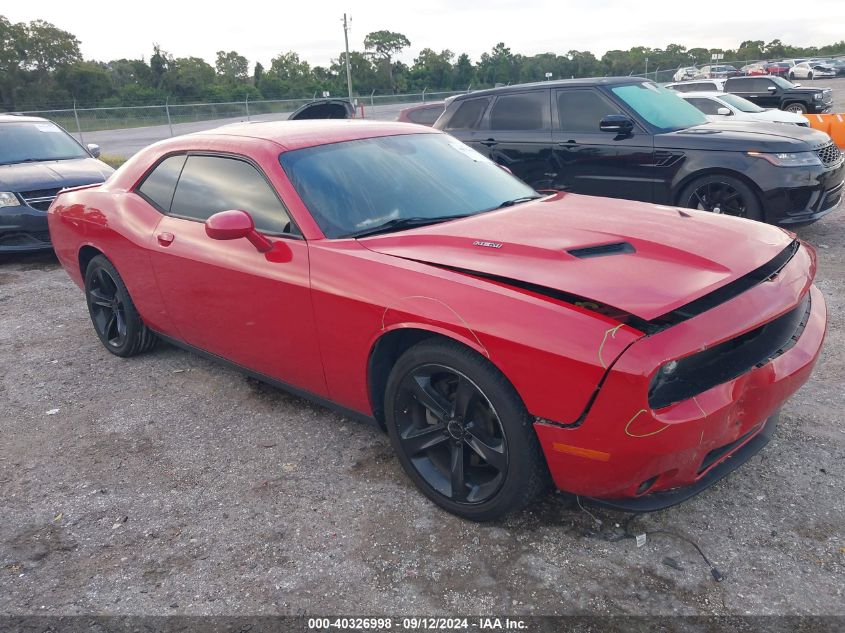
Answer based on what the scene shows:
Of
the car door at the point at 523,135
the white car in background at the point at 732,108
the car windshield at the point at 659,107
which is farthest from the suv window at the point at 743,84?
the car door at the point at 523,135

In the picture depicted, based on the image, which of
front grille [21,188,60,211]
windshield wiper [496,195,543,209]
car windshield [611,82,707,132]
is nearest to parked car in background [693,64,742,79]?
car windshield [611,82,707,132]

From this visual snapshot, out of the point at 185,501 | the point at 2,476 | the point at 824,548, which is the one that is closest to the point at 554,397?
the point at 824,548

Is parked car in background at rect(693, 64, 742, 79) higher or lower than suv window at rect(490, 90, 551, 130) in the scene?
higher

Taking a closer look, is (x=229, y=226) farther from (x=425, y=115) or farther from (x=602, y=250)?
(x=425, y=115)

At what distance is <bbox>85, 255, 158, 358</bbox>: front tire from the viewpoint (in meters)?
4.48

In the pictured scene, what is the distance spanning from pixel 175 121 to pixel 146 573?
25.7 m

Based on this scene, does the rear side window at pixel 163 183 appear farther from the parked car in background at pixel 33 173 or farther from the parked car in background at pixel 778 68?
the parked car in background at pixel 778 68

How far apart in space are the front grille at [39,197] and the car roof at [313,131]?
14.8ft

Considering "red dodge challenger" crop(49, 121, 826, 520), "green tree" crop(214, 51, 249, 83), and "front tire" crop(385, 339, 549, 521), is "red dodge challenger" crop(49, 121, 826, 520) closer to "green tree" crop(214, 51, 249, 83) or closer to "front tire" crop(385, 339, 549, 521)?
"front tire" crop(385, 339, 549, 521)

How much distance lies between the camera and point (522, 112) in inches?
301

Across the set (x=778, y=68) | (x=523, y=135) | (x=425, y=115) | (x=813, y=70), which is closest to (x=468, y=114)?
(x=523, y=135)

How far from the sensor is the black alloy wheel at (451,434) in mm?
2561

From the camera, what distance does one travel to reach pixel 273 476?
3.20 m

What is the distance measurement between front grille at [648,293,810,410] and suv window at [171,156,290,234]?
1.86 meters
